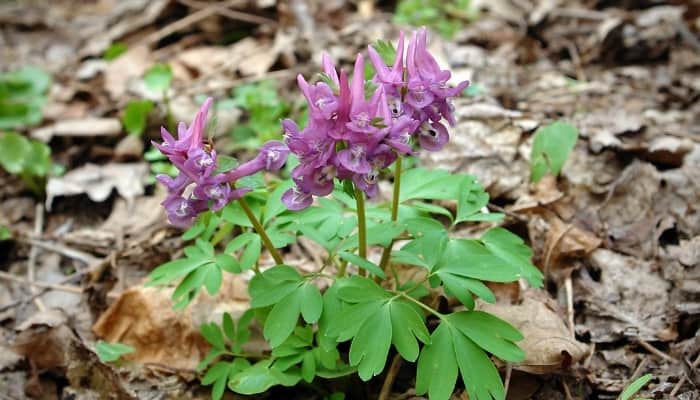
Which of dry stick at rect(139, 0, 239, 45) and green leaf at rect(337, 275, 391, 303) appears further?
dry stick at rect(139, 0, 239, 45)

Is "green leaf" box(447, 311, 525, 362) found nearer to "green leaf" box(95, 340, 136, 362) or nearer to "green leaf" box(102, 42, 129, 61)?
"green leaf" box(95, 340, 136, 362)

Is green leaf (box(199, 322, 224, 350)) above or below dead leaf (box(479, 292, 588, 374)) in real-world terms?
below

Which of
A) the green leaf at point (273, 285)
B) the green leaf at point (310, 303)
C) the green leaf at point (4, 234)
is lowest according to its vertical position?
the green leaf at point (4, 234)

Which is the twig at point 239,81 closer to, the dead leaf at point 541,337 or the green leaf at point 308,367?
the dead leaf at point 541,337

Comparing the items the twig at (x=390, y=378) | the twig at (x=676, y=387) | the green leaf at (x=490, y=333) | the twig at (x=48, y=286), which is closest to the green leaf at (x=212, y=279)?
the twig at (x=390, y=378)

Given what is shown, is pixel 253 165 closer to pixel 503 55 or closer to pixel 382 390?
pixel 382 390

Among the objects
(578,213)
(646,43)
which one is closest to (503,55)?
(646,43)

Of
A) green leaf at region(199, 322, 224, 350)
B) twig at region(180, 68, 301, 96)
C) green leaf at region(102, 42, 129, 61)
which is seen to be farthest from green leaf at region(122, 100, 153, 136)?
green leaf at region(199, 322, 224, 350)
